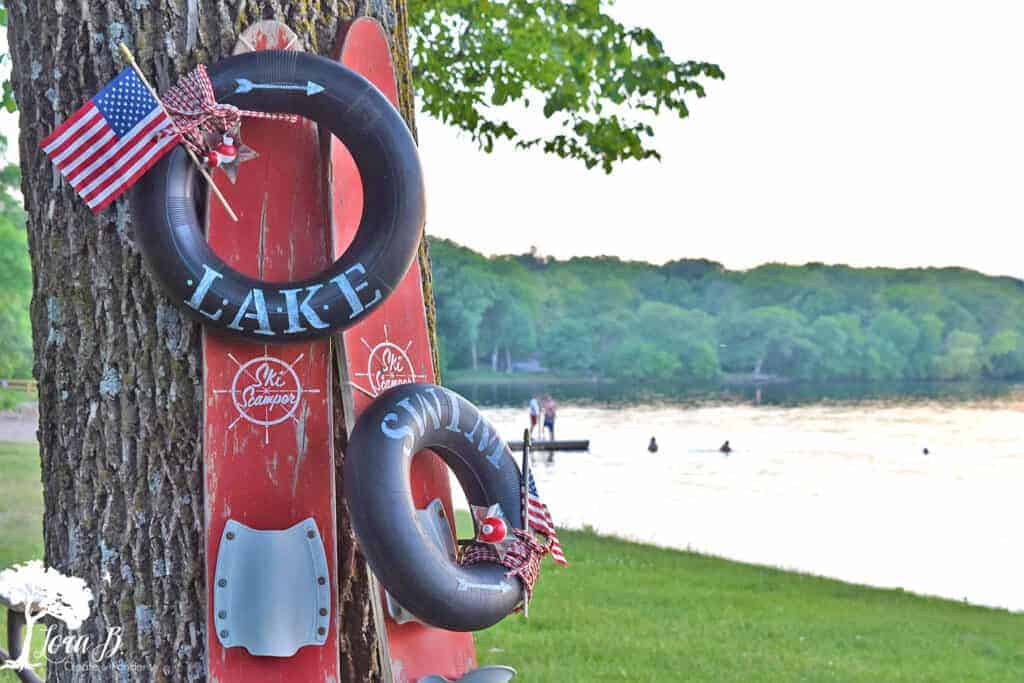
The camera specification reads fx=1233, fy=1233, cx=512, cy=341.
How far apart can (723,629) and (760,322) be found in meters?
79.5

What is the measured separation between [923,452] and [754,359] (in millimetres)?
47113

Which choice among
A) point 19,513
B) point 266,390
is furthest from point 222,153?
point 19,513

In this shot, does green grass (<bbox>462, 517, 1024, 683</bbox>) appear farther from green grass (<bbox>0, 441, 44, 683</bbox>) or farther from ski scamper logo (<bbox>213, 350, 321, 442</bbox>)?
ski scamper logo (<bbox>213, 350, 321, 442</bbox>)

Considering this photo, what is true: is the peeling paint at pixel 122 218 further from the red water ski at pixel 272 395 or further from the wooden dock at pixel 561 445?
the wooden dock at pixel 561 445

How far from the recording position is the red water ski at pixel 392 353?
309 cm

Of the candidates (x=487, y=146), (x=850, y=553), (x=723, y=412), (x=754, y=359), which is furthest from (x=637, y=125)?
(x=754, y=359)

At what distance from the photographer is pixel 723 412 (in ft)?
197

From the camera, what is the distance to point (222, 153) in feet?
9.55

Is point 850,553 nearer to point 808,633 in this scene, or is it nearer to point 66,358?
point 808,633

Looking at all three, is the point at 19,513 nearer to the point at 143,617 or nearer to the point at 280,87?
the point at 143,617

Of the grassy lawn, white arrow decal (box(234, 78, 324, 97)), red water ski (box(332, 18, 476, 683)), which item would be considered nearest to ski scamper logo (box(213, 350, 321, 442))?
red water ski (box(332, 18, 476, 683))

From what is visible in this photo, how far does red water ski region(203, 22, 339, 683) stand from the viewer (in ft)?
9.59

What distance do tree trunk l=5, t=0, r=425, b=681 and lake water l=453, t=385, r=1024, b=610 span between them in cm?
1084

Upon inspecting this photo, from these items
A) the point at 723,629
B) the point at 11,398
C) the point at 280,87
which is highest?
the point at 280,87
